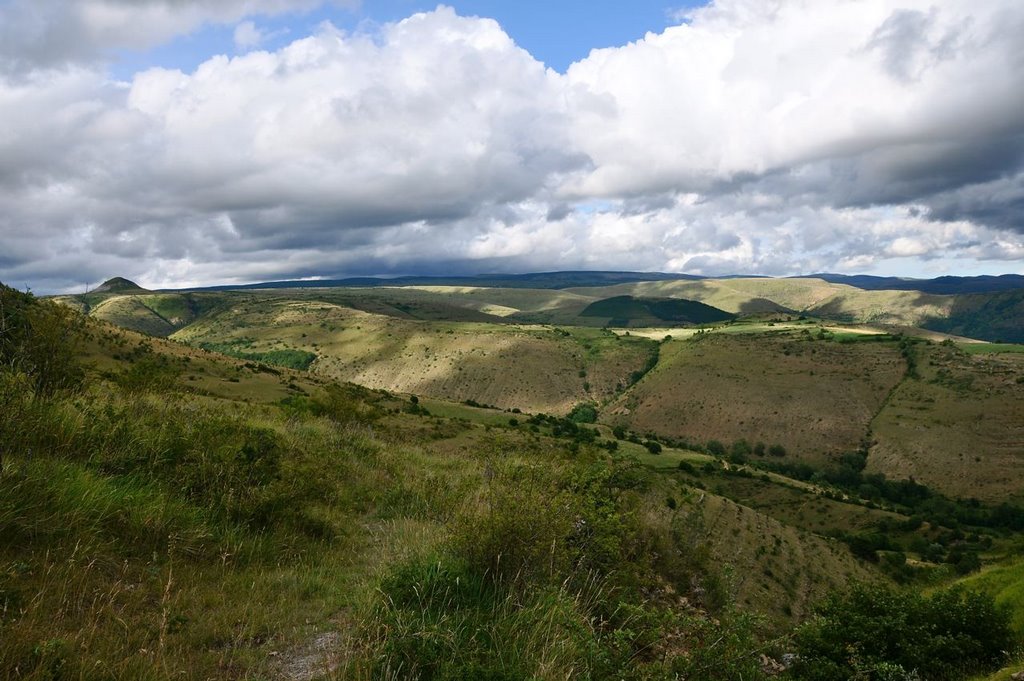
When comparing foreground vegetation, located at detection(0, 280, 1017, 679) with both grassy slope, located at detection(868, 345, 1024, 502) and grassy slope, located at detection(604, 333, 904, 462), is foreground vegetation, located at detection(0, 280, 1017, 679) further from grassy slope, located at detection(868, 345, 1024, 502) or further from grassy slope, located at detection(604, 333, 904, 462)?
grassy slope, located at detection(604, 333, 904, 462)

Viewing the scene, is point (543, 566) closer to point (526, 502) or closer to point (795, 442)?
point (526, 502)

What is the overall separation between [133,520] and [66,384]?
6.77m

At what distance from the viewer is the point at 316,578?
19.8ft

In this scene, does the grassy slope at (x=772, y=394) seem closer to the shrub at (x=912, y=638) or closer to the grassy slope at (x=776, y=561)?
the grassy slope at (x=776, y=561)

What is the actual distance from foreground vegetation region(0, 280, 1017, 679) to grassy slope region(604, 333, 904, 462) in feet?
386

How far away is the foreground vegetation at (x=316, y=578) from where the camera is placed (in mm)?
4172

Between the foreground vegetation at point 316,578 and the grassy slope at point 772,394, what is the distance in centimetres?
11757

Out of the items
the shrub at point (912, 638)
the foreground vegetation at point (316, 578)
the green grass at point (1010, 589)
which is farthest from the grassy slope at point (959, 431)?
the foreground vegetation at point (316, 578)

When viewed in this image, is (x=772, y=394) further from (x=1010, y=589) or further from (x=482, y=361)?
(x=1010, y=589)

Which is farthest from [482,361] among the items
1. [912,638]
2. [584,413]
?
[912,638]

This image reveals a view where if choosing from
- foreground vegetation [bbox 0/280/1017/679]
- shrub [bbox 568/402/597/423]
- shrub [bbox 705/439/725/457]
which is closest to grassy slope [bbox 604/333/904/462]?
shrub [bbox 705/439/725/457]

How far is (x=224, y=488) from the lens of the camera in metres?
7.32

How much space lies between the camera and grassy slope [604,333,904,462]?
374 ft

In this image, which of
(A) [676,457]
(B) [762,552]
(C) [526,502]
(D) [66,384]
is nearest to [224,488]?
(C) [526,502]
